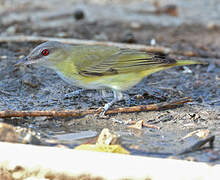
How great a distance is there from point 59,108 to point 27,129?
96 cm

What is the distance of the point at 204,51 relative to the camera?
24.1 feet

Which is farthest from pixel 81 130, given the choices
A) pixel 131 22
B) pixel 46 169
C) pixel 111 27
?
pixel 131 22

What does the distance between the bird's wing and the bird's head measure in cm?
31

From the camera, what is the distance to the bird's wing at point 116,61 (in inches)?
190

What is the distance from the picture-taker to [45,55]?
4910mm

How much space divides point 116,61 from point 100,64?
21 cm

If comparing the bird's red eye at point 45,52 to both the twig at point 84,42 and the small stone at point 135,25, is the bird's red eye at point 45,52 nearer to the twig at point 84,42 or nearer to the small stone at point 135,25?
the twig at point 84,42

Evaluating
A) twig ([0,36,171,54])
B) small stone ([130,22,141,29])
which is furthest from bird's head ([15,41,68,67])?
small stone ([130,22,141,29])

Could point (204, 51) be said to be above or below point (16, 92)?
above

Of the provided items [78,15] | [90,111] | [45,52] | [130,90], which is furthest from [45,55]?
[78,15]

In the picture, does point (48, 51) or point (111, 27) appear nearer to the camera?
point (48, 51)

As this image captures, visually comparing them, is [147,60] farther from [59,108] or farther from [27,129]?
[27,129]

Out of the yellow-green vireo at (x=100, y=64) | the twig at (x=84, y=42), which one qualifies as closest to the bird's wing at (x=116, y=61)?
the yellow-green vireo at (x=100, y=64)

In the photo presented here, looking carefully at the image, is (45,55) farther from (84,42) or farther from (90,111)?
(84,42)
